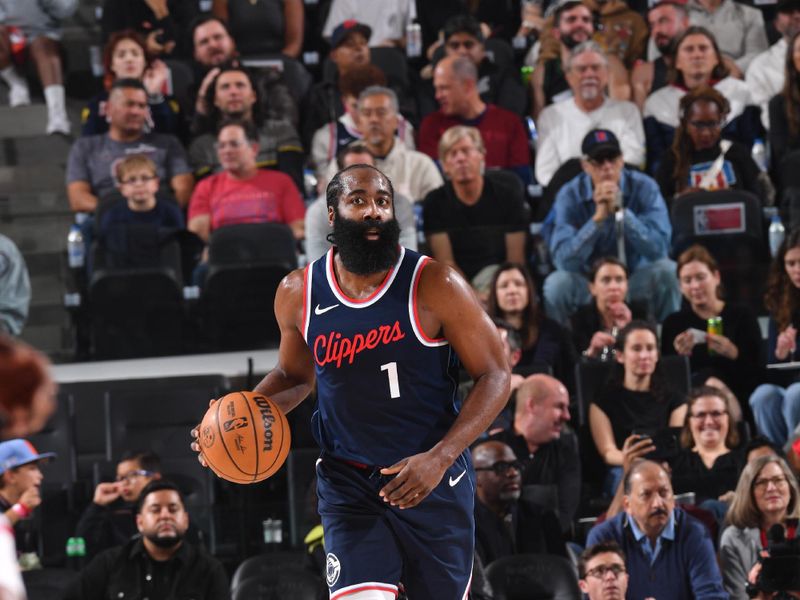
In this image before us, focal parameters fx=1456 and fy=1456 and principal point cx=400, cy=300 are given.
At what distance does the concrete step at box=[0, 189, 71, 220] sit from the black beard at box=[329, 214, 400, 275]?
5.40 meters

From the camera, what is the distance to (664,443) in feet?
26.0

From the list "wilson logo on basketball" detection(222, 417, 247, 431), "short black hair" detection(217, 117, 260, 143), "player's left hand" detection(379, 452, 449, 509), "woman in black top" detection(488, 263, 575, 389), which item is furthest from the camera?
"short black hair" detection(217, 117, 260, 143)

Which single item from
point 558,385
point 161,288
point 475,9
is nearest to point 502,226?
point 558,385

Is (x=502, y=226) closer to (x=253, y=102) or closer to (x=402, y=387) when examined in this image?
(x=253, y=102)

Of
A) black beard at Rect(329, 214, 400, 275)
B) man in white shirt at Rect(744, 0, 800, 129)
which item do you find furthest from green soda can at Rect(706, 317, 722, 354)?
black beard at Rect(329, 214, 400, 275)

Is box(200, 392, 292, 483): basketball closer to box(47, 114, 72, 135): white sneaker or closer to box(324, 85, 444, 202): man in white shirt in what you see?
box(324, 85, 444, 202): man in white shirt

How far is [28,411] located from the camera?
1.74 metres

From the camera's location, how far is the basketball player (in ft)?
15.0

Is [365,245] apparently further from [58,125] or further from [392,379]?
[58,125]

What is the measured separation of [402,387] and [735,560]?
10.8 feet

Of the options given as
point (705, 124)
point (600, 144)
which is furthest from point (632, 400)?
point (705, 124)

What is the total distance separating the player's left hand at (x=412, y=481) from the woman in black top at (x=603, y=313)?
4412 mm

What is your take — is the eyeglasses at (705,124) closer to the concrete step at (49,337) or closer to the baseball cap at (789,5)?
the baseball cap at (789,5)

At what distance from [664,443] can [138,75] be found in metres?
5.09
